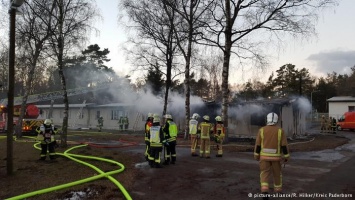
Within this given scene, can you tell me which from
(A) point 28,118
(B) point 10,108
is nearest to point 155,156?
(B) point 10,108

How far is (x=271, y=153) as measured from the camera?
6586mm

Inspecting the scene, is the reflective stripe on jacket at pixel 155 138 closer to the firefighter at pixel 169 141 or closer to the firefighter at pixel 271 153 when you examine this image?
→ the firefighter at pixel 169 141

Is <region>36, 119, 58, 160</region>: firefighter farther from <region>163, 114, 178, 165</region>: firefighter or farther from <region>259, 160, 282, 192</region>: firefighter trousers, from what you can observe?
<region>259, 160, 282, 192</region>: firefighter trousers

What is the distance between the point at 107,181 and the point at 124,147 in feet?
26.3

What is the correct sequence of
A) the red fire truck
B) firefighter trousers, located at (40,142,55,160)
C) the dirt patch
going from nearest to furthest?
the dirt patch < firefighter trousers, located at (40,142,55,160) < the red fire truck

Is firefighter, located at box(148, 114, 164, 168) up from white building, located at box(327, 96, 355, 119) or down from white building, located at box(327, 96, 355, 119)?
down

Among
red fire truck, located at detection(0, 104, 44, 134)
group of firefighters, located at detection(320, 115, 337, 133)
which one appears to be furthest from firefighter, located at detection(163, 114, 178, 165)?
group of firefighters, located at detection(320, 115, 337, 133)

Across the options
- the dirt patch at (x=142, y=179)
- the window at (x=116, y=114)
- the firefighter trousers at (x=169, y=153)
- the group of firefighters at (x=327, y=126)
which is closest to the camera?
the dirt patch at (x=142, y=179)

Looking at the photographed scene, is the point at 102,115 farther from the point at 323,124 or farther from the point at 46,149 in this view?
the point at 46,149

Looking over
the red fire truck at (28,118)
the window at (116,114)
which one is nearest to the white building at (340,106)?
the window at (116,114)

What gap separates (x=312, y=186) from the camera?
7.55 metres

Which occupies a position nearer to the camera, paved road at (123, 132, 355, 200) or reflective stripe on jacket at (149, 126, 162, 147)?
paved road at (123, 132, 355, 200)

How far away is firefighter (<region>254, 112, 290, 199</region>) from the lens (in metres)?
6.56

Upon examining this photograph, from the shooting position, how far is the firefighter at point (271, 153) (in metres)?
6.56
